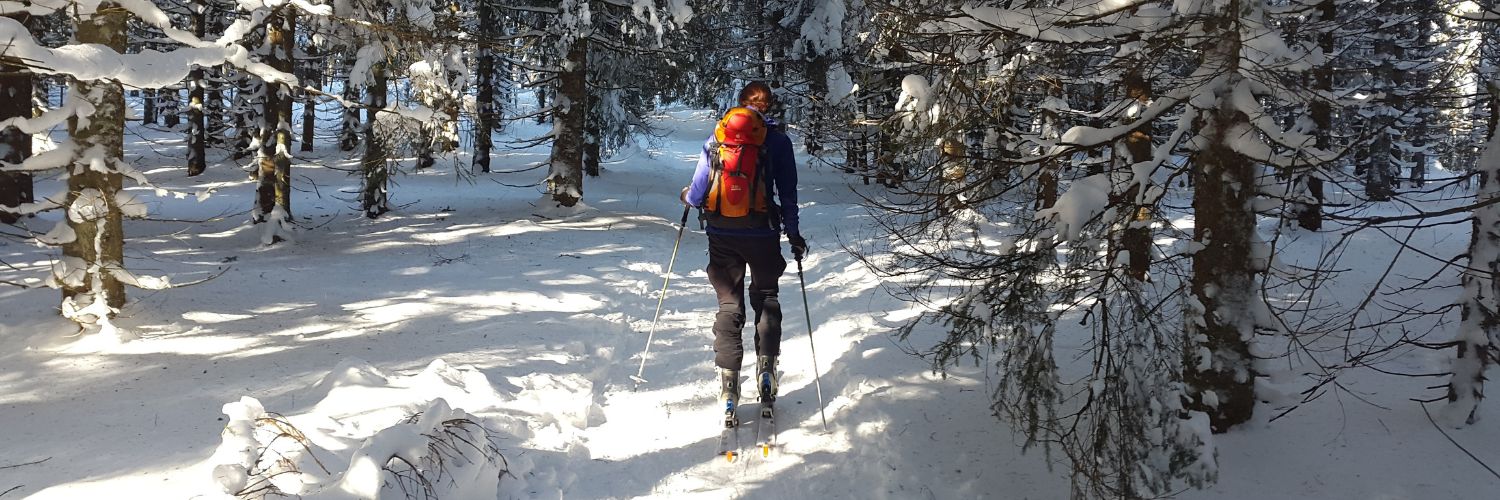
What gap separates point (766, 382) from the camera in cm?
552

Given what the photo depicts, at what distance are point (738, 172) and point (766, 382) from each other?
1424 millimetres

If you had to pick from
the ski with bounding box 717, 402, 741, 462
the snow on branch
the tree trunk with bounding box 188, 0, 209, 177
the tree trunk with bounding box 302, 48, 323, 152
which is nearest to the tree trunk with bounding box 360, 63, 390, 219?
the tree trunk with bounding box 302, 48, 323, 152

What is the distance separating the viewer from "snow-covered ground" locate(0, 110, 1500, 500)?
441cm

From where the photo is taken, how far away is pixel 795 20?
20.3m

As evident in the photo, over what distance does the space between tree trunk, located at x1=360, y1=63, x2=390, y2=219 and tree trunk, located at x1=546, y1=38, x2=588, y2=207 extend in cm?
305

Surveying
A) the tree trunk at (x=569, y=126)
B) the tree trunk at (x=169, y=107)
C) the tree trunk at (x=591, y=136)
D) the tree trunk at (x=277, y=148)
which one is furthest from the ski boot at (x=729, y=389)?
the tree trunk at (x=169, y=107)

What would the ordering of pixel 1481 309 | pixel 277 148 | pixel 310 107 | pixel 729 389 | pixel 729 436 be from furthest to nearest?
pixel 310 107 < pixel 277 148 < pixel 729 389 < pixel 729 436 < pixel 1481 309

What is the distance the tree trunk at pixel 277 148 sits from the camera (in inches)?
488

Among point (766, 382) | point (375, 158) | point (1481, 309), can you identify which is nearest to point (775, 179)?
point (766, 382)

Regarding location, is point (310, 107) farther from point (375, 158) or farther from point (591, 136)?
point (375, 158)

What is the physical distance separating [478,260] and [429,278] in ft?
4.43

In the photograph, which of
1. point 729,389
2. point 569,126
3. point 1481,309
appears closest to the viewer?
point 1481,309

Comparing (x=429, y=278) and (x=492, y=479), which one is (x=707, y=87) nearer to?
(x=429, y=278)

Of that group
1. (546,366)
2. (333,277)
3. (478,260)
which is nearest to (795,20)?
(478,260)
